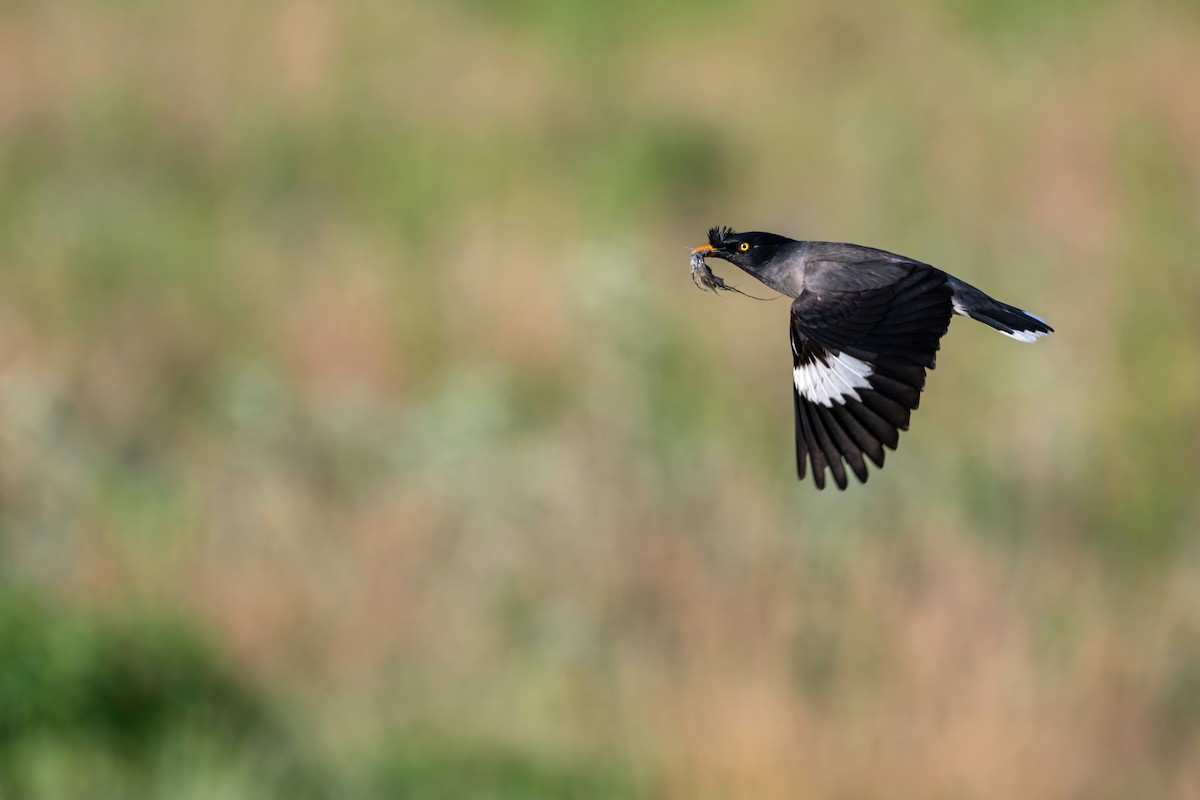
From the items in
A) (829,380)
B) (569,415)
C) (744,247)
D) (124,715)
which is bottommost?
(124,715)

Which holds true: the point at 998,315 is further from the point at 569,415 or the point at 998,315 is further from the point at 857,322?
the point at 569,415

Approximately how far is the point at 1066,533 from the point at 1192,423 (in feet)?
4.00

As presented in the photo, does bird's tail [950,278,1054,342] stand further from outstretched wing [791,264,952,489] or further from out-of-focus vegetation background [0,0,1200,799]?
out-of-focus vegetation background [0,0,1200,799]

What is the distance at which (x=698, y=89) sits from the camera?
10516mm

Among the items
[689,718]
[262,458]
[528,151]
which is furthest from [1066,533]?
[528,151]

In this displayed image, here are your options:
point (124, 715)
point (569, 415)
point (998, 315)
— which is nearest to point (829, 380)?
point (998, 315)

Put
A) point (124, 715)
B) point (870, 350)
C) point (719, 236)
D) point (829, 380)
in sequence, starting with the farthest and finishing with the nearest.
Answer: point (124, 715)
point (829, 380)
point (719, 236)
point (870, 350)

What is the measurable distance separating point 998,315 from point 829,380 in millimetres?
217

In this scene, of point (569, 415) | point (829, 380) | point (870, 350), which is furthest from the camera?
point (569, 415)

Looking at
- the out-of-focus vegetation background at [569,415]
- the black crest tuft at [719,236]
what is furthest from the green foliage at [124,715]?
the black crest tuft at [719,236]

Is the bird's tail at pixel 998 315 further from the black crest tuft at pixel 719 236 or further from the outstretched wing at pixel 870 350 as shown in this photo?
the black crest tuft at pixel 719 236

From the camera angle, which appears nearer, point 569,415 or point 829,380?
point 829,380

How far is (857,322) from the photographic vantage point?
5.33 ft

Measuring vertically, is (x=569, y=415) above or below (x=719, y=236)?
below
